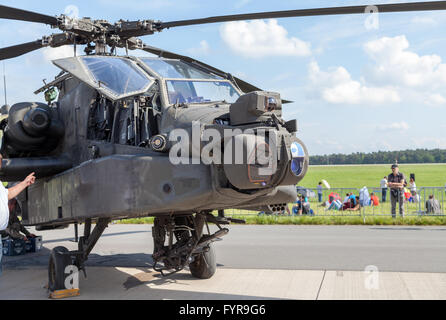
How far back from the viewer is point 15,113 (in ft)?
24.2

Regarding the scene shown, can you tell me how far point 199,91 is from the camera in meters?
6.48

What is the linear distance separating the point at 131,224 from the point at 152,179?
464 inches

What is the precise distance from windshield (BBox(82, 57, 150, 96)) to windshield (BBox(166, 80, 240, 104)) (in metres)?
0.38

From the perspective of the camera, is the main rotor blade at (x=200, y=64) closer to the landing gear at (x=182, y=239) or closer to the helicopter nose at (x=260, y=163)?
the landing gear at (x=182, y=239)

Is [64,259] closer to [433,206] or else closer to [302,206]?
[302,206]

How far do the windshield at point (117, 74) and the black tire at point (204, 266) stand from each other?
2.86m

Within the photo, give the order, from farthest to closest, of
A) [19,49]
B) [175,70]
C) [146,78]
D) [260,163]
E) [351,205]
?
[351,205], [19,49], [175,70], [146,78], [260,163]

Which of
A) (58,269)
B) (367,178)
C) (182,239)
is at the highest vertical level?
(182,239)

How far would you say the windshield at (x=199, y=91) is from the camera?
622 cm

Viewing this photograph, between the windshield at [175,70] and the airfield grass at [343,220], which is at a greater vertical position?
the windshield at [175,70]

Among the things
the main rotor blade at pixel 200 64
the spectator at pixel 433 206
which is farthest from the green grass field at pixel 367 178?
the main rotor blade at pixel 200 64

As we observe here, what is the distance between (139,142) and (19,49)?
3.89 m

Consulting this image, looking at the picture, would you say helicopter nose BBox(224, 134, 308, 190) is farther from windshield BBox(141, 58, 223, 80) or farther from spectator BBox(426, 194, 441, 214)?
spectator BBox(426, 194, 441, 214)

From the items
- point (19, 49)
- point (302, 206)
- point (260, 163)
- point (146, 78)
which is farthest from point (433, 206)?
point (19, 49)
